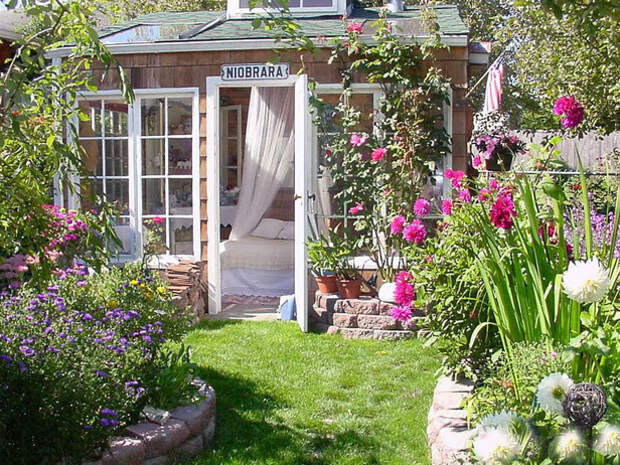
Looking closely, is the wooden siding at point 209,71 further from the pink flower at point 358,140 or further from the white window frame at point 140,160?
the pink flower at point 358,140

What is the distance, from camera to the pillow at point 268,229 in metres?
10.0

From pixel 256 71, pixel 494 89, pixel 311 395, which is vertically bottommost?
pixel 311 395

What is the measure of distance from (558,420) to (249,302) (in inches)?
238

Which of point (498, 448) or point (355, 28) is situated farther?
point (355, 28)

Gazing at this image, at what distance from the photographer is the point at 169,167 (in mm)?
7973

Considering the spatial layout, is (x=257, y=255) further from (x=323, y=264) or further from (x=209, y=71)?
(x=209, y=71)

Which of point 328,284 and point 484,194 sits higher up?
point 484,194

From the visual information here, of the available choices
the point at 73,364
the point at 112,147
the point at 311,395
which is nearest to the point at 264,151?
the point at 112,147

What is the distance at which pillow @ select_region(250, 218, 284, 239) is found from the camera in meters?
10.0

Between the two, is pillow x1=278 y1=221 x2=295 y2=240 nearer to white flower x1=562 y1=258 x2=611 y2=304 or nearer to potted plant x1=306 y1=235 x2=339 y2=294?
potted plant x1=306 y1=235 x2=339 y2=294

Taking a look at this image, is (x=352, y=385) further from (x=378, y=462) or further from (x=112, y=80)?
(x=112, y=80)

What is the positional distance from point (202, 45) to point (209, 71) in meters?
0.27

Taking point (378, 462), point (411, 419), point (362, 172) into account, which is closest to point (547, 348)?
point (378, 462)

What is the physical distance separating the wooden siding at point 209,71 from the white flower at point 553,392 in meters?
4.91
